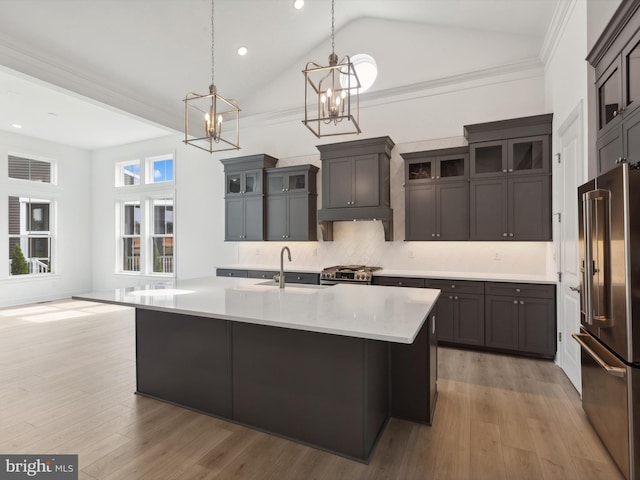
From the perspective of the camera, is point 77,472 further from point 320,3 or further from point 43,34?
point 320,3

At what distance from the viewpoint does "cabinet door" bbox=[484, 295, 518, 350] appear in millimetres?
3947

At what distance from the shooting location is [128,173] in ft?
27.6

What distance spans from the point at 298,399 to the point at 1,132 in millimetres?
8526

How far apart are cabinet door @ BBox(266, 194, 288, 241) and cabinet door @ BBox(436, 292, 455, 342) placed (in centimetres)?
262

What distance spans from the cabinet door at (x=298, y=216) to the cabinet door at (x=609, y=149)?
146 inches

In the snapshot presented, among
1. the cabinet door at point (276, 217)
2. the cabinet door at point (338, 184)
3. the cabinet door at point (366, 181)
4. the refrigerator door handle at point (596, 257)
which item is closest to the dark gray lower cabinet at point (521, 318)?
the refrigerator door handle at point (596, 257)

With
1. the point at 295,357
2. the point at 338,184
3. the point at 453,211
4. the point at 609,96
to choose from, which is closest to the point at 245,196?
the point at 338,184

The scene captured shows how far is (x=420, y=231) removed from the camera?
472 cm

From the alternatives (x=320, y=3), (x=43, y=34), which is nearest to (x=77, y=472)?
(x=43, y=34)

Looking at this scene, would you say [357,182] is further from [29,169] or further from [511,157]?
[29,169]

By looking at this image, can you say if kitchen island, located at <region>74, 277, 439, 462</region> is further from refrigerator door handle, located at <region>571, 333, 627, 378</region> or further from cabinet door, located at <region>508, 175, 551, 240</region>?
cabinet door, located at <region>508, 175, 551, 240</region>

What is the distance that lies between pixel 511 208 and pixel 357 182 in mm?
1979

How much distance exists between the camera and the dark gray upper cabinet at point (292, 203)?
5523mm

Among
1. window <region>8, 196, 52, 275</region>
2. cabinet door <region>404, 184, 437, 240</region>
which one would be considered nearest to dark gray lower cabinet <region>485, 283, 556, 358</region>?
cabinet door <region>404, 184, 437, 240</region>
